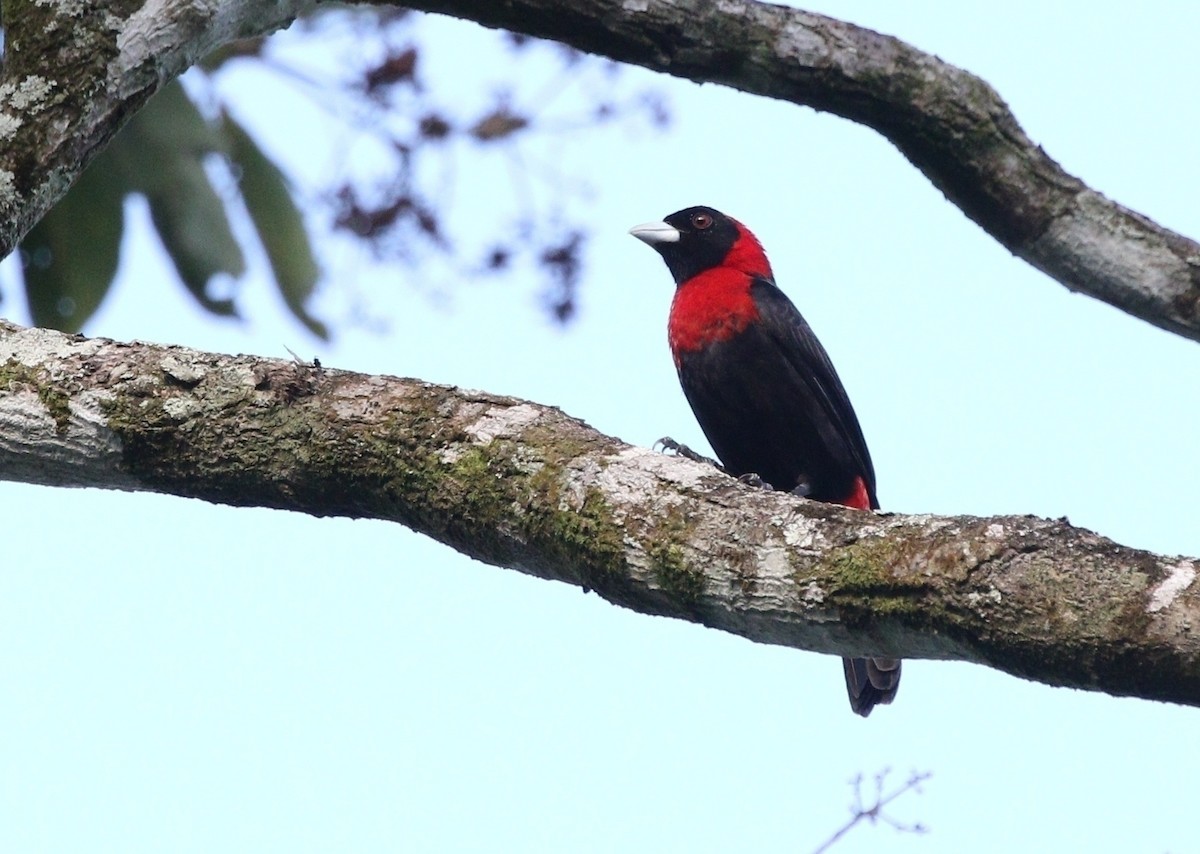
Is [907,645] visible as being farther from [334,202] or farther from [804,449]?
[334,202]

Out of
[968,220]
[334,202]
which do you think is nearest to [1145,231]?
[968,220]

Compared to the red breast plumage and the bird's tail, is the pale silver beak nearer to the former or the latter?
the red breast plumage

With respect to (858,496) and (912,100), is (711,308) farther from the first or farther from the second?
(912,100)

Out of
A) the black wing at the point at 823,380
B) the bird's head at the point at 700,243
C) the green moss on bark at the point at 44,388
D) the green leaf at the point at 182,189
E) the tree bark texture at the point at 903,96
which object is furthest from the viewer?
the bird's head at the point at 700,243

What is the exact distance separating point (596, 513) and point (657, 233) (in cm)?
379

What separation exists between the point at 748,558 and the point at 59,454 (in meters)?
1.17

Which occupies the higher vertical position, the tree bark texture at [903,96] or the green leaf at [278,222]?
the green leaf at [278,222]

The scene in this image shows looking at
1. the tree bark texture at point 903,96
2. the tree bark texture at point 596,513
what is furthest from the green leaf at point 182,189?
the tree bark texture at point 596,513

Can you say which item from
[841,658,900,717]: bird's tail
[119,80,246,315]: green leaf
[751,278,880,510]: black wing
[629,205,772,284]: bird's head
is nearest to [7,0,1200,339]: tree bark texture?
[841,658,900,717]: bird's tail

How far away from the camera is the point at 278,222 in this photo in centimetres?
553

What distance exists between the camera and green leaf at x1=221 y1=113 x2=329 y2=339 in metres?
5.51

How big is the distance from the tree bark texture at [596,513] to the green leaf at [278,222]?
3.01 metres

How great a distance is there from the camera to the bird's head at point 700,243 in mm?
5695

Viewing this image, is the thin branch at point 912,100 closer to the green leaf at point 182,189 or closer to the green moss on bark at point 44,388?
the green moss on bark at point 44,388
